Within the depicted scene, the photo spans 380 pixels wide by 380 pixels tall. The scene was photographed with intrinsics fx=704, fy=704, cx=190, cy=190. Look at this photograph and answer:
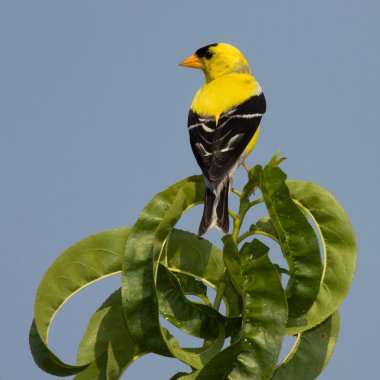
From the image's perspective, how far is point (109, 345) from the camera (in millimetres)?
4309

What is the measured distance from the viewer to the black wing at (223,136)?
5.58 m

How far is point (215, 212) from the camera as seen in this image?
4.88m

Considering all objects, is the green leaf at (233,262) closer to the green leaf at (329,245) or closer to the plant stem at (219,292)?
the plant stem at (219,292)

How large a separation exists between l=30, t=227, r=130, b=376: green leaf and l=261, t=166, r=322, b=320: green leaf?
Answer: 2.89 feet

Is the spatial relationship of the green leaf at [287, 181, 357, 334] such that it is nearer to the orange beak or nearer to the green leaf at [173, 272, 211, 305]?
the green leaf at [173, 272, 211, 305]

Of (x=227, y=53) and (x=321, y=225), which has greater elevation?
(x=227, y=53)

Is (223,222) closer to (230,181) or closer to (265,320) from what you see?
(230,181)

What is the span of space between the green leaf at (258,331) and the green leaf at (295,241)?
0.28 meters

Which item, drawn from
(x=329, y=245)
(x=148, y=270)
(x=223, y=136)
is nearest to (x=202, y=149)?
(x=223, y=136)

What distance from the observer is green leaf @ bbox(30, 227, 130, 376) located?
13.8 ft

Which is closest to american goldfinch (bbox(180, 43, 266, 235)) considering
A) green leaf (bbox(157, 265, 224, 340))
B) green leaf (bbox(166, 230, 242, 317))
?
green leaf (bbox(166, 230, 242, 317))

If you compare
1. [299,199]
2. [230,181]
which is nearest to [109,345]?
[299,199]

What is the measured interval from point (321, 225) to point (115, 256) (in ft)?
4.32

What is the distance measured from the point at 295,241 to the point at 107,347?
1.33 m
